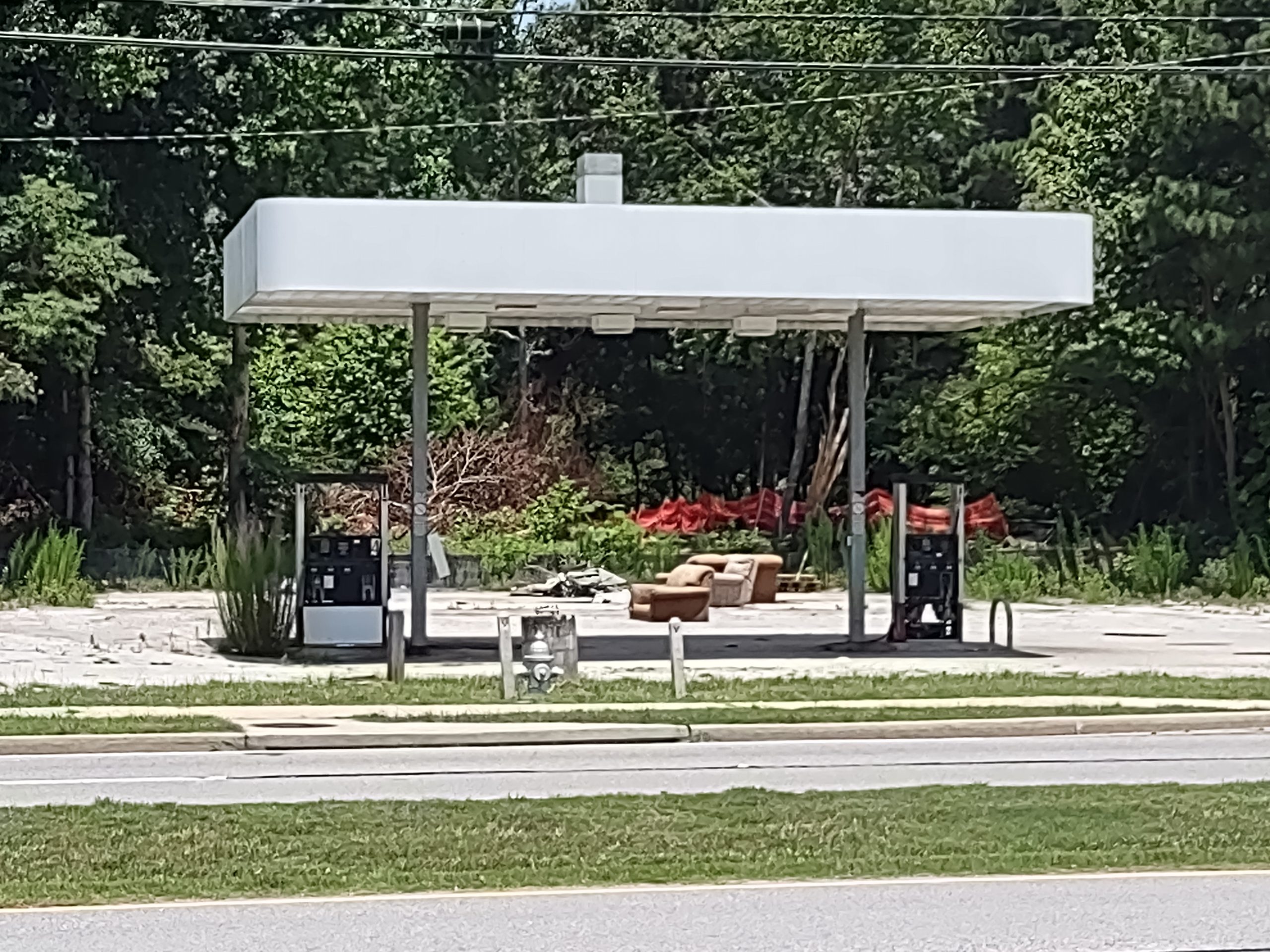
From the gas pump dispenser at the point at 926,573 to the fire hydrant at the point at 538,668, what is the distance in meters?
7.71

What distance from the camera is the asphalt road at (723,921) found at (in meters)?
8.55

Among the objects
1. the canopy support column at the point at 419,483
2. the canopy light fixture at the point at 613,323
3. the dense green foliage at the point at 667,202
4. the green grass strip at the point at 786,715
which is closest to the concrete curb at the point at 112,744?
the green grass strip at the point at 786,715

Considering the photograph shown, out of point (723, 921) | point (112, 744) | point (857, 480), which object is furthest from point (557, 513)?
point (723, 921)

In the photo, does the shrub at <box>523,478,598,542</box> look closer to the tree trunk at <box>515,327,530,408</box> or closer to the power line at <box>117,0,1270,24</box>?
the tree trunk at <box>515,327,530,408</box>

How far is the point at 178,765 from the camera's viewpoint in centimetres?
1570

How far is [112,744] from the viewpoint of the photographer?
16.8 meters

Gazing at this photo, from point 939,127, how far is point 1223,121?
11.7 m

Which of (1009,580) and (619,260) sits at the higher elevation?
(619,260)

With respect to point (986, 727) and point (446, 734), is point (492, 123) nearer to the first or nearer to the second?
point (986, 727)

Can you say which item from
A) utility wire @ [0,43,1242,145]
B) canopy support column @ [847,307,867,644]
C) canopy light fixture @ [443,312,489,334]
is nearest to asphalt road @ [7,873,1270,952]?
canopy support column @ [847,307,867,644]

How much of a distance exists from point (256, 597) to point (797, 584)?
60.5 feet

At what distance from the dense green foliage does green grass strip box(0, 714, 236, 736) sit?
2148 centimetres

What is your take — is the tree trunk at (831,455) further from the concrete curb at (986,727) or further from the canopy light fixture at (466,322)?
the concrete curb at (986,727)

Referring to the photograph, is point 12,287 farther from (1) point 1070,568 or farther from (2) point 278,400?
(1) point 1070,568
